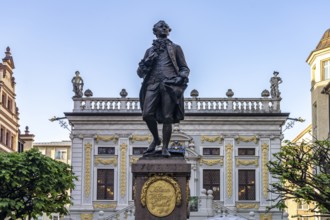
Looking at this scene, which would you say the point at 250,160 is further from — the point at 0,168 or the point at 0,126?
the point at 0,126

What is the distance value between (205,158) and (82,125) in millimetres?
7460

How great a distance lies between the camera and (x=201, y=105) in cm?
4138

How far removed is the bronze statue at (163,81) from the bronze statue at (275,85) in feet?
94.7

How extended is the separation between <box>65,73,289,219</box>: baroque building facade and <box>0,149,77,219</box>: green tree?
332 inches

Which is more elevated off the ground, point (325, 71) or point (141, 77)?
point (325, 71)

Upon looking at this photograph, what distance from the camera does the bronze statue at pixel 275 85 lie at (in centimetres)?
4127

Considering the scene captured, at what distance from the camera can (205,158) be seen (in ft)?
133

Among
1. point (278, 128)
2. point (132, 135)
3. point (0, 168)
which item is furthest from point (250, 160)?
point (0, 168)

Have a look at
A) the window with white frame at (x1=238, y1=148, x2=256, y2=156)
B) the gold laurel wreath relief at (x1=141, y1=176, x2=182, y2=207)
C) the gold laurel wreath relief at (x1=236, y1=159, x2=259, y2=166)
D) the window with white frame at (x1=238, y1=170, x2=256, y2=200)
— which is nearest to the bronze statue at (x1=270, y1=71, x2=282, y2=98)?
the window with white frame at (x1=238, y1=148, x2=256, y2=156)

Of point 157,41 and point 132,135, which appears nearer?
point 157,41

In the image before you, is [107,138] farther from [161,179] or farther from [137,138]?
[161,179]

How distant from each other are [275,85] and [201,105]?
4.55m

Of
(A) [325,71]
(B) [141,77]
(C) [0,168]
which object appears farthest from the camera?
(A) [325,71]

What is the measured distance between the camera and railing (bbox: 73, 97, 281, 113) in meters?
41.1
